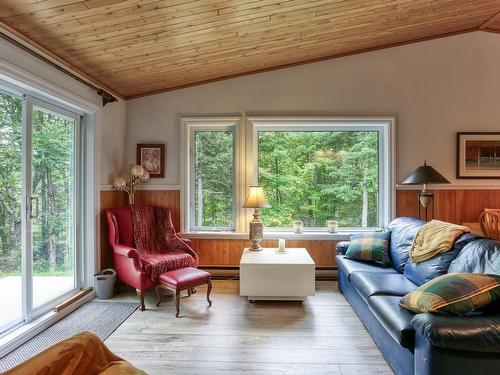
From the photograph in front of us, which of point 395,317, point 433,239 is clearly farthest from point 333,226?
point 395,317

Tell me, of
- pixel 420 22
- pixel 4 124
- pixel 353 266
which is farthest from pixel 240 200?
pixel 420 22

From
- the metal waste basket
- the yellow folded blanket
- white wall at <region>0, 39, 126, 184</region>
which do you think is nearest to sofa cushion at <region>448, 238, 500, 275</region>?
the yellow folded blanket

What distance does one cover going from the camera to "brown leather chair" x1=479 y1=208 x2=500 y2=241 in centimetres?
345

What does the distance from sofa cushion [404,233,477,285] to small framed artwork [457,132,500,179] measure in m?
1.94

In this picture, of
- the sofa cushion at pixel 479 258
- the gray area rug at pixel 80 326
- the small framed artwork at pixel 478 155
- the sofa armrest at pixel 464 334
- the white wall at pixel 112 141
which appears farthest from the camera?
the small framed artwork at pixel 478 155

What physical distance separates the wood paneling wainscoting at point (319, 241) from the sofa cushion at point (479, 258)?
181 centimetres

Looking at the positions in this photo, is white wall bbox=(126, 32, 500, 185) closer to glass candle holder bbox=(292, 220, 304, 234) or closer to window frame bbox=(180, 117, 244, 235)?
window frame bbox=(180, 117, 244, 235)

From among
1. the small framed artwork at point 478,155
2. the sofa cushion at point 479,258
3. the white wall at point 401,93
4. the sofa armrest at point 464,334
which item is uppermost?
the white wall at point 401,93

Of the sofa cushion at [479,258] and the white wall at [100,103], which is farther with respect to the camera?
the white wall at [100,103]

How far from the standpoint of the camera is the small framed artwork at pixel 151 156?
3.98 metres

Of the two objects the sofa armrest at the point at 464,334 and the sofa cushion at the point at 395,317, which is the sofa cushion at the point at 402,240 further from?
the sofa armrest at the point at 464,334

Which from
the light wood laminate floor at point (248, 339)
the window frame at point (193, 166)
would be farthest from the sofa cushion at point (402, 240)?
the window frame at point (193, 166)

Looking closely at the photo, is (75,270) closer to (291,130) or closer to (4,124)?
(4,124)

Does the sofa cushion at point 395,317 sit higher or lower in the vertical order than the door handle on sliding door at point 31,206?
lower
